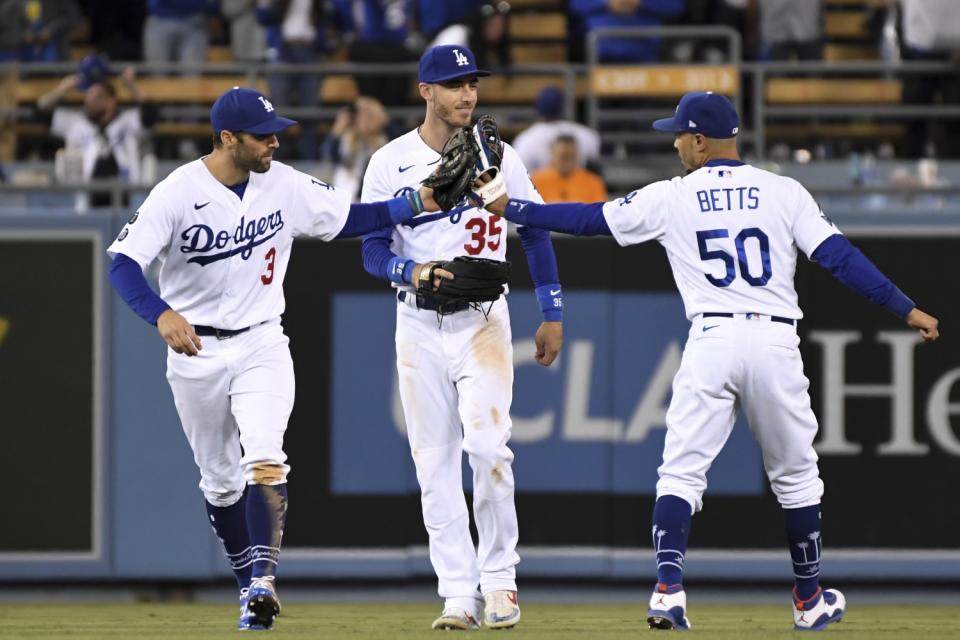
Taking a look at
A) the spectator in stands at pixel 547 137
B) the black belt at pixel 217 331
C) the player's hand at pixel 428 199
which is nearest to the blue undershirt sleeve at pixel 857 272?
the player's hand at pixel 428 199

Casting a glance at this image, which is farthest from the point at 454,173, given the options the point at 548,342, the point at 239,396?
the point at 239,396

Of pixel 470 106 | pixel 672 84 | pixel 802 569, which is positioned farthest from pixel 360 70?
pixel 802 569

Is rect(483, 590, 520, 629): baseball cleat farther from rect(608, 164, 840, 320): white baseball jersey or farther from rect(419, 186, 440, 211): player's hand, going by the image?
rect(419, 186, 440, 211): player's hand

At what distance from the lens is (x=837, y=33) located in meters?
15.2

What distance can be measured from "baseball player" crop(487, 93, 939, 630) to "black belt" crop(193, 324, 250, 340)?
1.13 m

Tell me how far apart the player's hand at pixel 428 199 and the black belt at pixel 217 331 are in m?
0.86

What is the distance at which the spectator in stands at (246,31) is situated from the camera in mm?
14484

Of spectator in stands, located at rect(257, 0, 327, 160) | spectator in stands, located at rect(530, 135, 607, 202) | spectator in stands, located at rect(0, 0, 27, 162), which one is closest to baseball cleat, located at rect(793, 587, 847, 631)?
spectator in stands, located at rect(530, 135, 607, 202)

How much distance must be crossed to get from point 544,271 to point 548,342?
0.31 metres

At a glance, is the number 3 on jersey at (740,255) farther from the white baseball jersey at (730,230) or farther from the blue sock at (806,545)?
the blue sock at (806,545)

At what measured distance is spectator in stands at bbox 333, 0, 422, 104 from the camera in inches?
511

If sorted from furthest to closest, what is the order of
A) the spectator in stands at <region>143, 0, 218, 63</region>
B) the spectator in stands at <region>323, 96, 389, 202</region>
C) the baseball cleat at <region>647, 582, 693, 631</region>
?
the spectator in stands at <region>143, 0, 218, 63</region>, the spectator in stands at <region>323, 96, 389, 202</region>, the baseball cleat at <region>647, 582, 693, 631</region>

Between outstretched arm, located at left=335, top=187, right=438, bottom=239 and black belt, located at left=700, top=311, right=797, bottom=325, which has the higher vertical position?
outstretched arm, located at left=335, top=187, right=438, bottom=239

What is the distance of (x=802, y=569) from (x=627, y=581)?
2.27m
